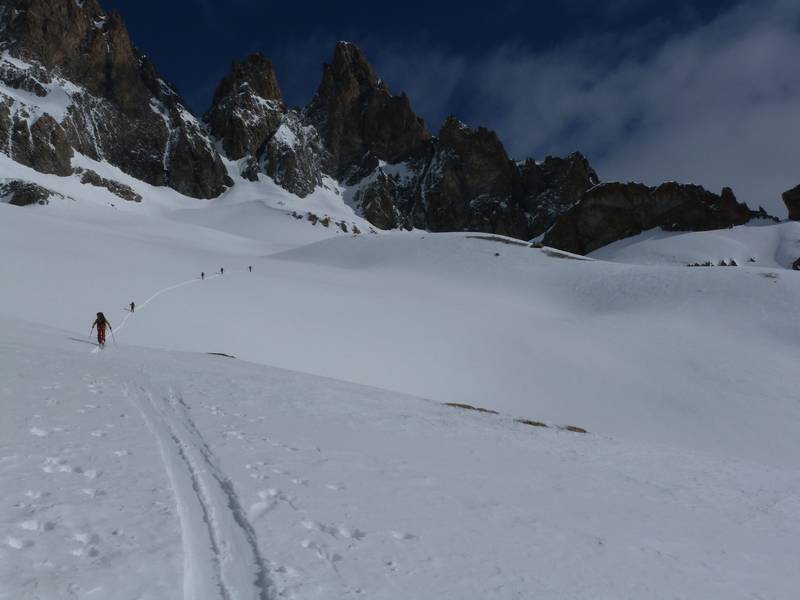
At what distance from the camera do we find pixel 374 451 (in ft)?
29.6

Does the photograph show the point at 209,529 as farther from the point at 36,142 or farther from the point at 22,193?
the point at 36,142

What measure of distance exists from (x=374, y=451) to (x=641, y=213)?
14413cm

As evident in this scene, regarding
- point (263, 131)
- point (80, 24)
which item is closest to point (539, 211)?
point (263, 131)

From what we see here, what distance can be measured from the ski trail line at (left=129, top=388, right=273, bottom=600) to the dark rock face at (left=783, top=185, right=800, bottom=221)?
162 m

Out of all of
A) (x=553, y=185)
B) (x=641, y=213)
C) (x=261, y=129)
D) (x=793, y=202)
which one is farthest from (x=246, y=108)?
(x=793, y=202)

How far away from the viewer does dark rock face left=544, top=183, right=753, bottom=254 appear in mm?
130625

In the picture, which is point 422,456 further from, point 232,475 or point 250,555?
point 250,555

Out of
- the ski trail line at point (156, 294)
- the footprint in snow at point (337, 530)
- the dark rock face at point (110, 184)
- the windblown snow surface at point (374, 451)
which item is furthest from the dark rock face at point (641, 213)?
the footprint in snow at point (337, 530)

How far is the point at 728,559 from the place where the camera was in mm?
6426

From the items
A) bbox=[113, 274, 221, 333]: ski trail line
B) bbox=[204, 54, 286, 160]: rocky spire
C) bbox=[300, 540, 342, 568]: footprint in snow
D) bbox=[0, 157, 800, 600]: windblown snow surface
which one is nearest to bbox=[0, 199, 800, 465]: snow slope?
bbox=[0, 157, 800, 600]: windblown snow surface

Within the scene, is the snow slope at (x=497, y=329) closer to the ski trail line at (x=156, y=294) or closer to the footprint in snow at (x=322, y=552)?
the ski trail line at (x=156, y=294)

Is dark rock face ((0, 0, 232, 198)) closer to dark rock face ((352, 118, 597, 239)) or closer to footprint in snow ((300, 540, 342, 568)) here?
dark rock face ((352, 118, 597, 239))

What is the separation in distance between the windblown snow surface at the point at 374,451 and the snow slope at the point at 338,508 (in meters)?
0.04

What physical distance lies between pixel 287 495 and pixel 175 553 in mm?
1843
